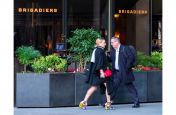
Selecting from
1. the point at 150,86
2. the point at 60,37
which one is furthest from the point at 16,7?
the point at 150,86

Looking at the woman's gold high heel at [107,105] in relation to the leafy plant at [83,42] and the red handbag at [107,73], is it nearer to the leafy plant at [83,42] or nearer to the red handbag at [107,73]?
the red handbag at [107,73]

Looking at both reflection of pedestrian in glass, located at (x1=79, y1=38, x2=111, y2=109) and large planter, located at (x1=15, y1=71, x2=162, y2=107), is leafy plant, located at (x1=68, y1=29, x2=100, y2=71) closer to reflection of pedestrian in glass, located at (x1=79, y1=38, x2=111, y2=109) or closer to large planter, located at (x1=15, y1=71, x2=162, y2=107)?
large planter, located at (x1=15, y1=71, x2=162, y2=107)

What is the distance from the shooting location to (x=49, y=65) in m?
13.1

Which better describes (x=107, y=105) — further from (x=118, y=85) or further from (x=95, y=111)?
(x=118, y=85)

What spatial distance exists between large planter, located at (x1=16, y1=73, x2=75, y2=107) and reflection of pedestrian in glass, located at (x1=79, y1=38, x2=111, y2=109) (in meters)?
0.68

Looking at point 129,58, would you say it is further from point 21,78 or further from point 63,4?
point 63,4

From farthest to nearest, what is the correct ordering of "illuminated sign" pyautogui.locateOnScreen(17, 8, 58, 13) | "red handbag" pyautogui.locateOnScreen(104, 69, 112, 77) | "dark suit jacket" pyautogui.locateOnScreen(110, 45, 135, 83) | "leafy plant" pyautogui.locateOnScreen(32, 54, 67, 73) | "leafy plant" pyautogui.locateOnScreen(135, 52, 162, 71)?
"illuminated sign" pyautogui.locateOnScreen(17, 8, 58, 13)
"leafy plant" pyautogui.locateOnScreen(135, 52, 162, 71)
"leafy plant" pyautogui.locateOnScreen(32, 54, 67, 73)
"dark suit jacket" pyautogui.locateOnScreen(110, 45, 135, 83)
"red handbag" pyautogui.locateOnScreen(104, 69, 112, 77)

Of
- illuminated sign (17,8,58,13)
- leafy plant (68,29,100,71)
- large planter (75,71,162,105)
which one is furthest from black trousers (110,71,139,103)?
illuminated sign (17,8,58,13)

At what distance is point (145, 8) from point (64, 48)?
12.1ft

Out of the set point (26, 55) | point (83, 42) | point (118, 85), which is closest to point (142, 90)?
point (118, 85)

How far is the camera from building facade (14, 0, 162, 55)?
18.0 meters

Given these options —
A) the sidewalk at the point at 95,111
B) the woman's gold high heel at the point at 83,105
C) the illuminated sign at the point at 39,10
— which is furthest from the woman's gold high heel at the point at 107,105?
the illuminated sign at the point at 39,10

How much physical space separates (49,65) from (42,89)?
675 mm

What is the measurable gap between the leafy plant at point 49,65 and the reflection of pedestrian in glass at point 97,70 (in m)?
1.05
